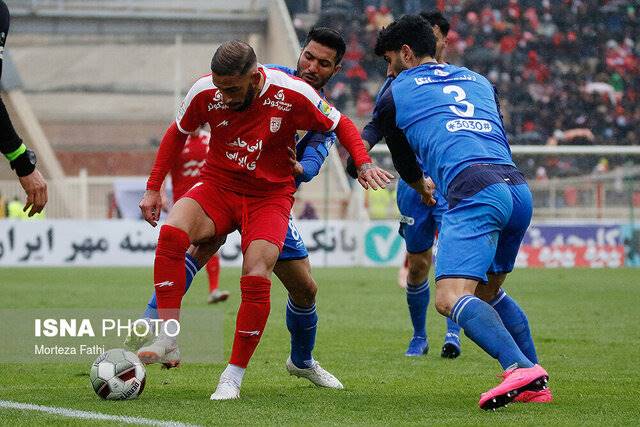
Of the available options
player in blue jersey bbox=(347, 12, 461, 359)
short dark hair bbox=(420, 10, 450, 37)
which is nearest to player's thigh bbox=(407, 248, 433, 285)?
player in blue jersey bbox=(347, 12, 461, 359)

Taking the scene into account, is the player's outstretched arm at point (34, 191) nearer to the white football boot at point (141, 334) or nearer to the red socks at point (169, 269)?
the red socks at point (169, 269)

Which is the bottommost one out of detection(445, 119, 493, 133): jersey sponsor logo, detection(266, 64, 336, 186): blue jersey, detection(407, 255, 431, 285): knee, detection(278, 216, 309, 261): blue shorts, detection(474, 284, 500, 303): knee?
detection(407, 255, 431, 285): knee

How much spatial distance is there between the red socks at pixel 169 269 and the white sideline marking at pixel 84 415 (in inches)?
35.9

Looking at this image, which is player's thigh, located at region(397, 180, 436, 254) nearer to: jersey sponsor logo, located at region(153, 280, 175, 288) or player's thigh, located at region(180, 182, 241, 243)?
player's thigh, located at region(180, 182, 241, 243)

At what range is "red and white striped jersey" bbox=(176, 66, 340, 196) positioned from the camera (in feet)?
20.6

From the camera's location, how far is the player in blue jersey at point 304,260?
6.66 m

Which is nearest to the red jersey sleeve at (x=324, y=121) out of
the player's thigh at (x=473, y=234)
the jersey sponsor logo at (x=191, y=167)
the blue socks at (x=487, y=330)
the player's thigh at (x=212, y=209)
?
the player's thigh at (x=212, y=209)

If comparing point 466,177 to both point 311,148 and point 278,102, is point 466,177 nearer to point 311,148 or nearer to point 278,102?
point 278,102

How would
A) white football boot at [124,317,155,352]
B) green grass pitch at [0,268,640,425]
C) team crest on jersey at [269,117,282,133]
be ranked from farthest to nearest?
white football boot at [124,317,155,352], team crest on jersey at [269,117,282,133], green grass pitch at [0,268,640,425]

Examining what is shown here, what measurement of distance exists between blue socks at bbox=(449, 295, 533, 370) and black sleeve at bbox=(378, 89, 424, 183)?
1.14 meters

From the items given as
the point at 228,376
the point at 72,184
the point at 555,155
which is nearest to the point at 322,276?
the point at 555,155

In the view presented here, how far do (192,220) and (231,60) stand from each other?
947 millimetres

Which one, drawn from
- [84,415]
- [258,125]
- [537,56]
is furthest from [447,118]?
[537,56]

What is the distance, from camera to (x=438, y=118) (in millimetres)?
5887
